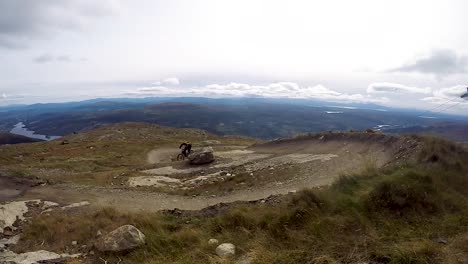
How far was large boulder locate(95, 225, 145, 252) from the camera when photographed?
31.1 ft

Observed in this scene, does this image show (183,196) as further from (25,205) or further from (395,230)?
(395,230)

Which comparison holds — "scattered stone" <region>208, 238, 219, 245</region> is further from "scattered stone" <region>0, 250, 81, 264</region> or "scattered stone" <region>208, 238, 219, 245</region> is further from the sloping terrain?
the sloping terrain

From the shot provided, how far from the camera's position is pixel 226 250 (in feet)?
27.7

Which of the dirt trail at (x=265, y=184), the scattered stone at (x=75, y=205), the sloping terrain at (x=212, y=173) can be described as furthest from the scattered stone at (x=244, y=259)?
the scattered stone at (x=75, y=205)

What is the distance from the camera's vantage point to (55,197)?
17.9 m

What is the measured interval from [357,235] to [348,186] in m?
3.62

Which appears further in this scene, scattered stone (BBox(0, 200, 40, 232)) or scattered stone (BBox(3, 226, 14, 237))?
scattered stone (BBox(0, 200, 40, 232))

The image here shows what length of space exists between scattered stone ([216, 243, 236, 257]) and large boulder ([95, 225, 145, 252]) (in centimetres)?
262

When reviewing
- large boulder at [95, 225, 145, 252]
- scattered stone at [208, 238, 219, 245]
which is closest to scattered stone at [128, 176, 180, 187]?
large boulder at [95, 225, 145, 252]

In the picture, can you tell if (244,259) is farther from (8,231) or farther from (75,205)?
(75,205)

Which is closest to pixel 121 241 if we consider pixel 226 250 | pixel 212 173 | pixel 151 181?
pixel 226 250

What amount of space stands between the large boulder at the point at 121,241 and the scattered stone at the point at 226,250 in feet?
8.58

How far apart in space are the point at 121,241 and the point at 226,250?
3.25 metres

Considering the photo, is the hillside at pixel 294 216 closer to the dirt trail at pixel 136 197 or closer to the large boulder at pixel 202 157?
the dirt trail at pixel 136 197
